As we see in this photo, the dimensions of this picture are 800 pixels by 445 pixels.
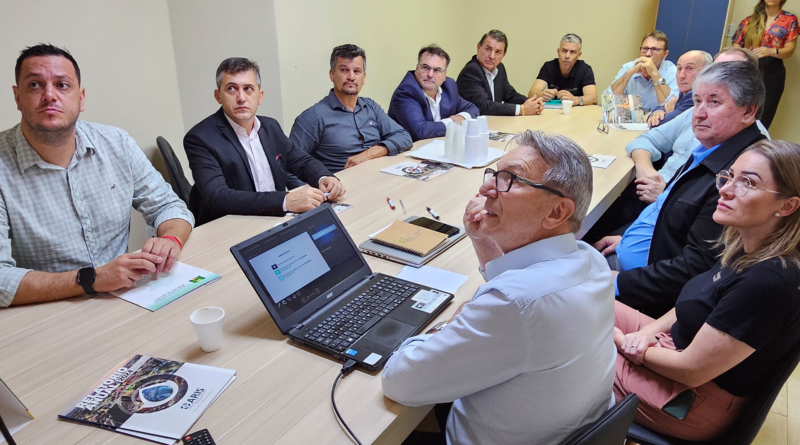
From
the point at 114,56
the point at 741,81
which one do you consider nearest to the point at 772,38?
the point at 741,81

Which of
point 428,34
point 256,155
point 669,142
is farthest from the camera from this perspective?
point 428,34

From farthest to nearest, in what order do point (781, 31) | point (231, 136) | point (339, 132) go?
1. point (781, 31)
2. point (339, 132)
3. point (231, 136)

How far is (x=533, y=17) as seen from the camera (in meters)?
5.67

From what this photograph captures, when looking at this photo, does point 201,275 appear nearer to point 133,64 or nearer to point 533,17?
point 133,64

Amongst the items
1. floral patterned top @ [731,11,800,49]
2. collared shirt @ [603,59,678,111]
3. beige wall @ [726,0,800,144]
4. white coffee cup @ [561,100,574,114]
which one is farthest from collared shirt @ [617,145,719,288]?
beige wall @ [726,0,800,144]

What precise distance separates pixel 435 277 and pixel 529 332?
62 centimetres

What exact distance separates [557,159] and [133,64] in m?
3.01

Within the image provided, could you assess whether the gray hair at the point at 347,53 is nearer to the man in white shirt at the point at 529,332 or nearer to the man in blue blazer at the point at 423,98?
the man in blue blazer at the point at 423,98

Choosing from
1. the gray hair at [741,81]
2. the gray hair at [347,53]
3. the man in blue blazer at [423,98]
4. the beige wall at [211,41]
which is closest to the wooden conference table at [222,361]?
the gray hair at [741,81]

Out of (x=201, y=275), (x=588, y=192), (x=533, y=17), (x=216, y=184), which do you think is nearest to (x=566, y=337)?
(x=588, y=192)

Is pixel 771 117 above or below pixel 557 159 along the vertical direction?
below

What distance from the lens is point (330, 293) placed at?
1.29m

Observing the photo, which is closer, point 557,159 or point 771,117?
point 557,159

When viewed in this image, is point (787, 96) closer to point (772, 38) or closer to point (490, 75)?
point (772, 38)
